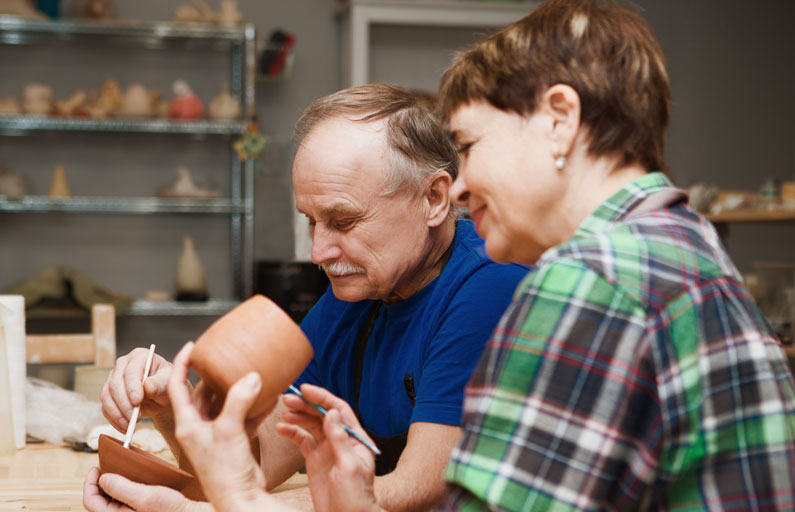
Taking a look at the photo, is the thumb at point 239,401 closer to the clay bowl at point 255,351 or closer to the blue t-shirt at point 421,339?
the clay bowl at point 255,351

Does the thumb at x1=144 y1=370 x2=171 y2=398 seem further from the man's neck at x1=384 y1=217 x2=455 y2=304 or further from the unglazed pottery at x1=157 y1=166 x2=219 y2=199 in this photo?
the unglazed pottery at x1=157 y1=166 x2=219 y2=199

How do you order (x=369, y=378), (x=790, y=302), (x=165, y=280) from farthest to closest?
1. (x=165, y=280)
2. (x=790, y=302)
3. (x=369, y=378)

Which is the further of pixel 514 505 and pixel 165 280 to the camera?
pixel 165 280

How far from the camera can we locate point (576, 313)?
687mm

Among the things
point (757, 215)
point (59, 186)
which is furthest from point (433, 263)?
point (59, 186)

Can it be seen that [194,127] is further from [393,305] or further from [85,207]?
[393,305]

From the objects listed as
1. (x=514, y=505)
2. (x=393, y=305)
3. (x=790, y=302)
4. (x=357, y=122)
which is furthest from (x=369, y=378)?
(x=790, y=302)

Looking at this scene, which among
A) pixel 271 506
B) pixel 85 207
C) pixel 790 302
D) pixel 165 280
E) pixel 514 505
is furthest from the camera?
pixel 165 280

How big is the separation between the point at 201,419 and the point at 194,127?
3.73 metres

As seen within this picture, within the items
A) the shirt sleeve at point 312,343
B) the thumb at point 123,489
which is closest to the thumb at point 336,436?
the thumb at point 123,489

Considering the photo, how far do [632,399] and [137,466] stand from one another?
60 cm

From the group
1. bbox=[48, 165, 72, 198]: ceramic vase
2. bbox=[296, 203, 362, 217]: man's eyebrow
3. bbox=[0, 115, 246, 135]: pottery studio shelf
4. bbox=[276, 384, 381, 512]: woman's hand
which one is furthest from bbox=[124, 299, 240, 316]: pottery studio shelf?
bbox=[276, 384, 381, 512]: woman's hand

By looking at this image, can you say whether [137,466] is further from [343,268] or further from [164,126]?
[164,126]

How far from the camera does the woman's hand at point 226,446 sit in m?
0.78
